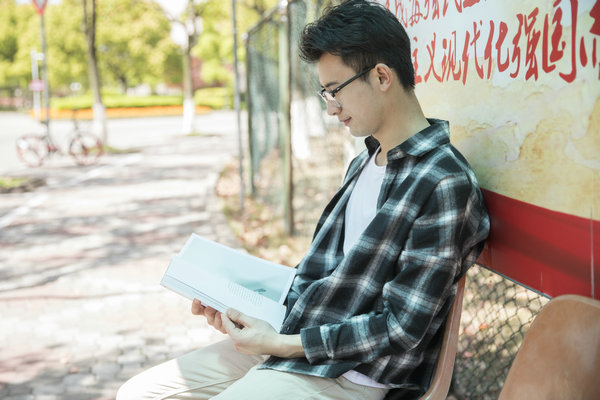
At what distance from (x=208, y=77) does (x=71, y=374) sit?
3363cm

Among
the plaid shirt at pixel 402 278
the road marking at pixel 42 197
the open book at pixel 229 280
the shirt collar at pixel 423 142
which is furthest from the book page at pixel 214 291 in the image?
the road marking at pixel 42 197

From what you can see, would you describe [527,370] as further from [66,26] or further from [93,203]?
[66,26]

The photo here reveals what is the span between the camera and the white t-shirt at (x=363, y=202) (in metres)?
1.80

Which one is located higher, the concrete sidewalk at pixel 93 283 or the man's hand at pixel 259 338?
the man's hand at pixel 259 338

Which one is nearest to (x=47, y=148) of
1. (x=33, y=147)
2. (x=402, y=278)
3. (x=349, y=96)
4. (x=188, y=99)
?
(x=33, y=147)

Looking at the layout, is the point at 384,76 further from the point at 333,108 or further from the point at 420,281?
the point at 420,281

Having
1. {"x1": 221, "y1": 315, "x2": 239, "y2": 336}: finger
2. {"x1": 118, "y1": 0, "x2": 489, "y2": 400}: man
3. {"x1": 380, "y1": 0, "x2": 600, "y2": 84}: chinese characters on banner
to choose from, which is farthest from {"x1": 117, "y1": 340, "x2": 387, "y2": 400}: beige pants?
{"x1": 380, "y1": 0, "x2": 600, "y2": 84}: chinese characters on banner

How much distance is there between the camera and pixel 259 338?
1.67 m

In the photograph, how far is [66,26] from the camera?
45.4 meters

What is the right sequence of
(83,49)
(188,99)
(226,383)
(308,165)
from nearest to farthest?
1. (226,383)
2. (308,165)
3. (188,99)
4. (83,49)

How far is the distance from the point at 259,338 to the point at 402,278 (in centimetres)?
43

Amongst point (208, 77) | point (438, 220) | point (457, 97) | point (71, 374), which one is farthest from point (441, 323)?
point (208, 77)

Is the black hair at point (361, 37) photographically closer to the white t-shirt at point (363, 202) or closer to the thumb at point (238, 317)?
the white t-shirt at point (363, 202)

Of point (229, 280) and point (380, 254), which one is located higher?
point (380, 254)
